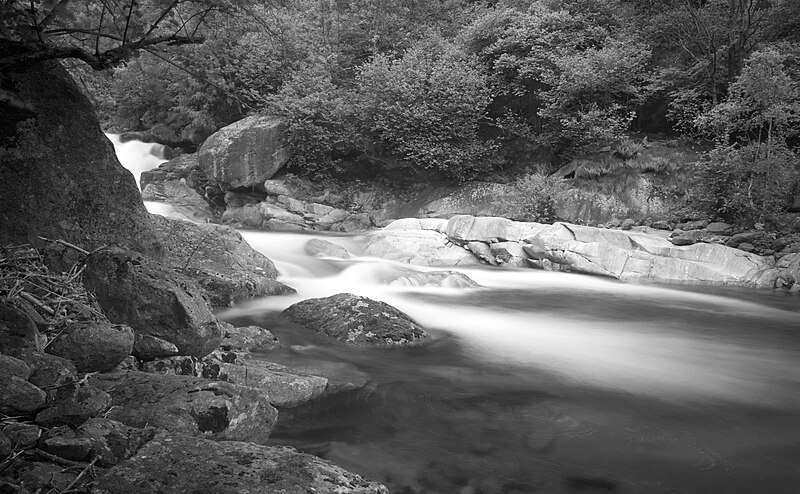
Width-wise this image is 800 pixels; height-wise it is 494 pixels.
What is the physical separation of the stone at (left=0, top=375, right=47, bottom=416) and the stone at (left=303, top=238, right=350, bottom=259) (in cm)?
982

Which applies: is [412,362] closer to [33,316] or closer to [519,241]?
[33,316]

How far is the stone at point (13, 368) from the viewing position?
1985 mm

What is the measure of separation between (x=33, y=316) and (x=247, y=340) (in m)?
2.57

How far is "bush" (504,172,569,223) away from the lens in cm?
1523

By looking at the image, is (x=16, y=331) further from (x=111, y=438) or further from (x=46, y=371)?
(x=111, y=438)

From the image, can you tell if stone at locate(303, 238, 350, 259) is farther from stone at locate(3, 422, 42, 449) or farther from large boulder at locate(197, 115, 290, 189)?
stone at locate(3, 422, 42, 449)

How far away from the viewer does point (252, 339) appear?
5184 mm

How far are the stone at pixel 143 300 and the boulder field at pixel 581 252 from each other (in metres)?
9.40

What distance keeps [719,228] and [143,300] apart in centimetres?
1358

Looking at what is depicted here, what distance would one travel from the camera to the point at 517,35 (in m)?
17.6

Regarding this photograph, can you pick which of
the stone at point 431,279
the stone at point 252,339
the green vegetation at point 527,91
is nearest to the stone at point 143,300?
the stone at point 252,339

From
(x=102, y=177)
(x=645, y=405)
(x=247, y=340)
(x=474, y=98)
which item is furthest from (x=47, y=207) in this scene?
(x=474, y=98)

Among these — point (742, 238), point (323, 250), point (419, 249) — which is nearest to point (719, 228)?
point (742, 238)

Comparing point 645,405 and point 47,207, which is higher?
point 47,207
